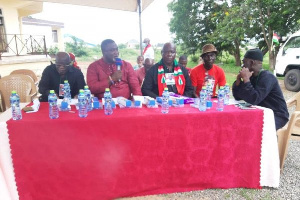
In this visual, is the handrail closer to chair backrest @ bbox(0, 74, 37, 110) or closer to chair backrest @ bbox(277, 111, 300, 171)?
chair backrest @ bbox(0, 74, 37, 110)

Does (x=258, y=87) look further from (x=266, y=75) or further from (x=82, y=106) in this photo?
(x=82, y=106)

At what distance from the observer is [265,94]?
8.60 ft

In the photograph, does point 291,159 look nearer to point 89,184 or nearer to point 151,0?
point 89,184

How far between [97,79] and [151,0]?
2361 mm

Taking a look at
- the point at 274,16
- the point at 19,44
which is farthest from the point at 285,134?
the point at 19,44

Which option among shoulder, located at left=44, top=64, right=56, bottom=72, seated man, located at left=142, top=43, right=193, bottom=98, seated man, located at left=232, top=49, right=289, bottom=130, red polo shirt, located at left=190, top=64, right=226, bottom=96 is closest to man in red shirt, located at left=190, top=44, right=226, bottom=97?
red polo shirt, located at left=190, top=64, right=226, bottom=96

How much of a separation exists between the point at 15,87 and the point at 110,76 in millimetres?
2198

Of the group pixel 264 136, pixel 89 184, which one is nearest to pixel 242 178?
pixel 264 136

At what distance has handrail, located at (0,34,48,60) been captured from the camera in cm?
1062

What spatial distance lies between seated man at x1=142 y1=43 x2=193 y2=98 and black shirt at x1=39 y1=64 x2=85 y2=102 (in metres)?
1.00

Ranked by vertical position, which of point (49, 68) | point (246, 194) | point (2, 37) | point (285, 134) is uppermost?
point (2, 37)

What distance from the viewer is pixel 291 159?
10.7 feet

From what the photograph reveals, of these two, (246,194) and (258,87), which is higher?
(258,87)

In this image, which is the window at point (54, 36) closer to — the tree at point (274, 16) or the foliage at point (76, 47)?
the foliage at point (76, 47)
